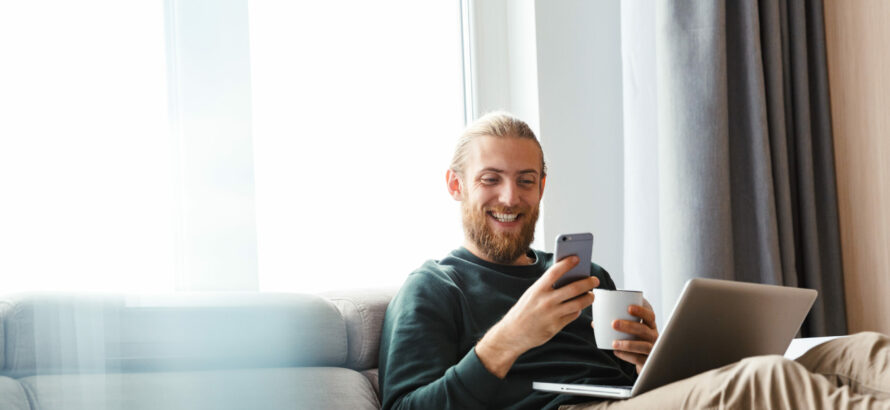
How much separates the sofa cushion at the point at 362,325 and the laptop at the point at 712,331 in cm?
39

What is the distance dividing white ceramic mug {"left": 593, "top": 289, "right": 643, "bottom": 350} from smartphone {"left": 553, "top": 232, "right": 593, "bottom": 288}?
0.37 ft

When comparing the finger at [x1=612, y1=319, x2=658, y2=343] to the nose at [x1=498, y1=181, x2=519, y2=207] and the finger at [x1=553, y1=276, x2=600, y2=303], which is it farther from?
the nose at [x1=498, y1=181, x2=519, y2=207]

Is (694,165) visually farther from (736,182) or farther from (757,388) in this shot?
(757,388)

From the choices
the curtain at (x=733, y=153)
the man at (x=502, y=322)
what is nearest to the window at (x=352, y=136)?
the man at (x=502, y=322)

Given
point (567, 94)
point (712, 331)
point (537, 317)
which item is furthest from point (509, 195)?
point (567, 94)

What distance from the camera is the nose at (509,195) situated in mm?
2078

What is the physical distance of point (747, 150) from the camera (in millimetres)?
2752

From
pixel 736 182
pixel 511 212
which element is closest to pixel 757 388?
pixel 511 212

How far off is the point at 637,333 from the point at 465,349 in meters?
0.36

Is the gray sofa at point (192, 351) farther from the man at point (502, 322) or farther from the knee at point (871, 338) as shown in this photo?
the knee at point (871, 338)

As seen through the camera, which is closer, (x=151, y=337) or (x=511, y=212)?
(x=151, y=337)

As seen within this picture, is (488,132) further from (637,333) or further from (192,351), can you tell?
(192,351)

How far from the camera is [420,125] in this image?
271cm

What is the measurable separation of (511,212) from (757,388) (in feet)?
2.67
